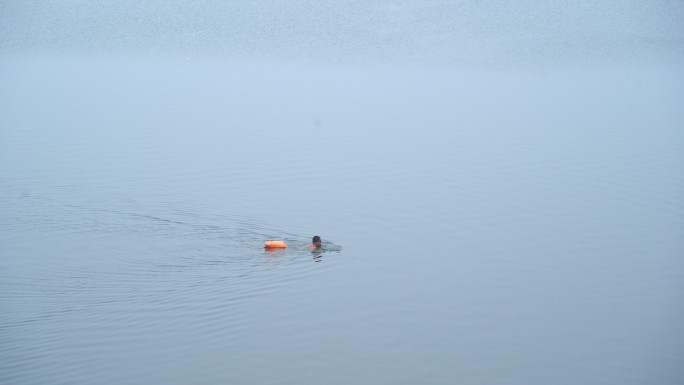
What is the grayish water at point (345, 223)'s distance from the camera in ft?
37.5

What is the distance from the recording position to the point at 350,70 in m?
30.3

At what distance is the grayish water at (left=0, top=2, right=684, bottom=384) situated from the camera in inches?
450

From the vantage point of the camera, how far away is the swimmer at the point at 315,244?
1466 centimetres

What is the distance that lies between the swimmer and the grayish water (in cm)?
27

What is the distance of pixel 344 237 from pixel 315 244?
1085 millimetres

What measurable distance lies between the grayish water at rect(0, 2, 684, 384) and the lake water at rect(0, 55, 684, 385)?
54 mm

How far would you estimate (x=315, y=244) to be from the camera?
14.8 m

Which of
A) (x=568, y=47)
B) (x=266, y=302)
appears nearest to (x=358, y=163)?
(x=266, y=302)

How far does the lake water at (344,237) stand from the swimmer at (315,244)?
199mm

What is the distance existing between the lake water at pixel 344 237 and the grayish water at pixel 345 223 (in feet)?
0.18

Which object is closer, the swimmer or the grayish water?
the grayish water

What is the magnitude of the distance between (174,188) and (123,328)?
21.9ft

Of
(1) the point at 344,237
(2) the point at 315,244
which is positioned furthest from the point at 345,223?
(2) the point at 315,244

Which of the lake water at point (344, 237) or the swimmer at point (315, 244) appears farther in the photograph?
the swimmer at point (315, 244)
